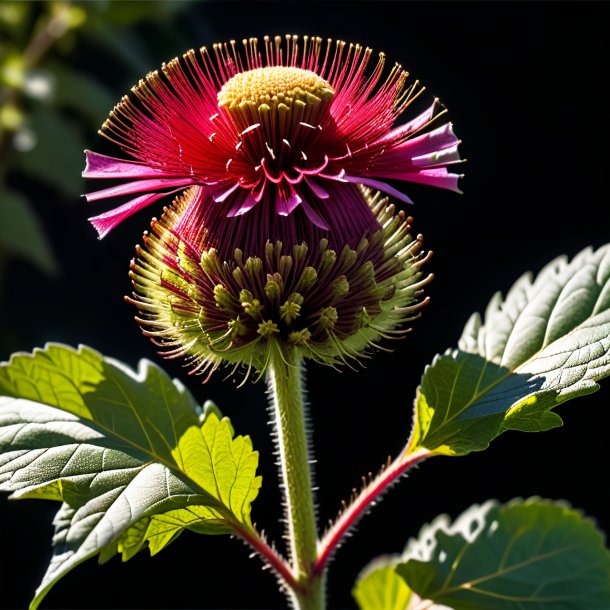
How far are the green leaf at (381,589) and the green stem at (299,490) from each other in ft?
1.22

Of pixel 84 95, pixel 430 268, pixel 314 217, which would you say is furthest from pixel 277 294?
pixel 430 268

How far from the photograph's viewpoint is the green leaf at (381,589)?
6.44 feet

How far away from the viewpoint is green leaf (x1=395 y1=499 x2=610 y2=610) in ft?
5.90

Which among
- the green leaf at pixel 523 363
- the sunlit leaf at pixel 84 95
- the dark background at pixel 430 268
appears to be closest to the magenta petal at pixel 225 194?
the green leaf at pixel 523 363

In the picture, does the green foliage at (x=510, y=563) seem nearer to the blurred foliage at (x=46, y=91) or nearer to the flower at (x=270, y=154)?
the flower at (x=270, y=154)

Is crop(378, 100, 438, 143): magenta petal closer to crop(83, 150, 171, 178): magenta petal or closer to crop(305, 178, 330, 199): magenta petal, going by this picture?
crop(305, 178, 330, 199): magenta petal

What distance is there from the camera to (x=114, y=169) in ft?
5.21

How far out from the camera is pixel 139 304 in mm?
1572

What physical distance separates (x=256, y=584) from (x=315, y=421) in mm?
883

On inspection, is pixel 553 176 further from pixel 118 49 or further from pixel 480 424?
pixel 480 424

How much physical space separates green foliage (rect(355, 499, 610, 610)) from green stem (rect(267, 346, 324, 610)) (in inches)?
9.3

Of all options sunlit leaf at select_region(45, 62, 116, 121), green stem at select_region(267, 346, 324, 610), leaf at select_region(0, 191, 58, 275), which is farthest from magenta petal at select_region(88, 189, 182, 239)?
sunlit leaf at select_region(45, 62, 116, 121)

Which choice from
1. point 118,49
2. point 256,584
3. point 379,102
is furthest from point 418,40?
point 379,102

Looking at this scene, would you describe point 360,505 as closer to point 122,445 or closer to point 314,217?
point 122,445
